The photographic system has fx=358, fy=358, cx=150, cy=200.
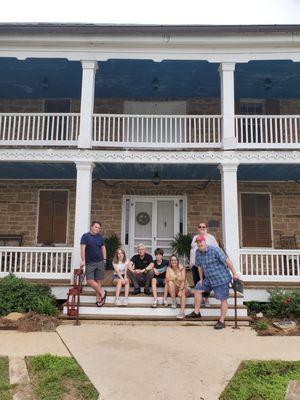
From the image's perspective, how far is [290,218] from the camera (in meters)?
11.1

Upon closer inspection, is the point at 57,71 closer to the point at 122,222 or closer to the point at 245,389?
the point at 122,222

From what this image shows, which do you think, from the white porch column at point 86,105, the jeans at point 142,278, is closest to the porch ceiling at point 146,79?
the white porch column at point 86,105

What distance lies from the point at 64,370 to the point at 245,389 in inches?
83.1

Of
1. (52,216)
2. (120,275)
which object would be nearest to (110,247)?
(52,216)

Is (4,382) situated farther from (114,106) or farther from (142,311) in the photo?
(114,106)

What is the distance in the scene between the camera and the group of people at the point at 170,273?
21.1 ft

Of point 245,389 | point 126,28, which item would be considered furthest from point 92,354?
point 126,28

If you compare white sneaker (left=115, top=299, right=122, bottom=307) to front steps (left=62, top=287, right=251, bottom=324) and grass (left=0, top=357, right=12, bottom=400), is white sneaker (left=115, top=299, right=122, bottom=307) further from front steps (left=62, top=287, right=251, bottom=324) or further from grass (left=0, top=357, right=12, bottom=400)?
grass (left=0, top=357, right=12, bottom=400)

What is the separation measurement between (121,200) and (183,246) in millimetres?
2445

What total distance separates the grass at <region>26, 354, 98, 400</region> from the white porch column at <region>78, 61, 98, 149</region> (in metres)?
5.20

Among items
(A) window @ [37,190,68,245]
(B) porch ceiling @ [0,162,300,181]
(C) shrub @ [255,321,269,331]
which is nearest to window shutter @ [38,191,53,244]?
(A) window @ [37,190,68,245]

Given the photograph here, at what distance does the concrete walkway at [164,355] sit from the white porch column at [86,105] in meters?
4.31

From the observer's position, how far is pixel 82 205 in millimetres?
8328

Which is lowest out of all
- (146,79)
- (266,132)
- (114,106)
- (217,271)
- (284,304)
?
(284,304)
